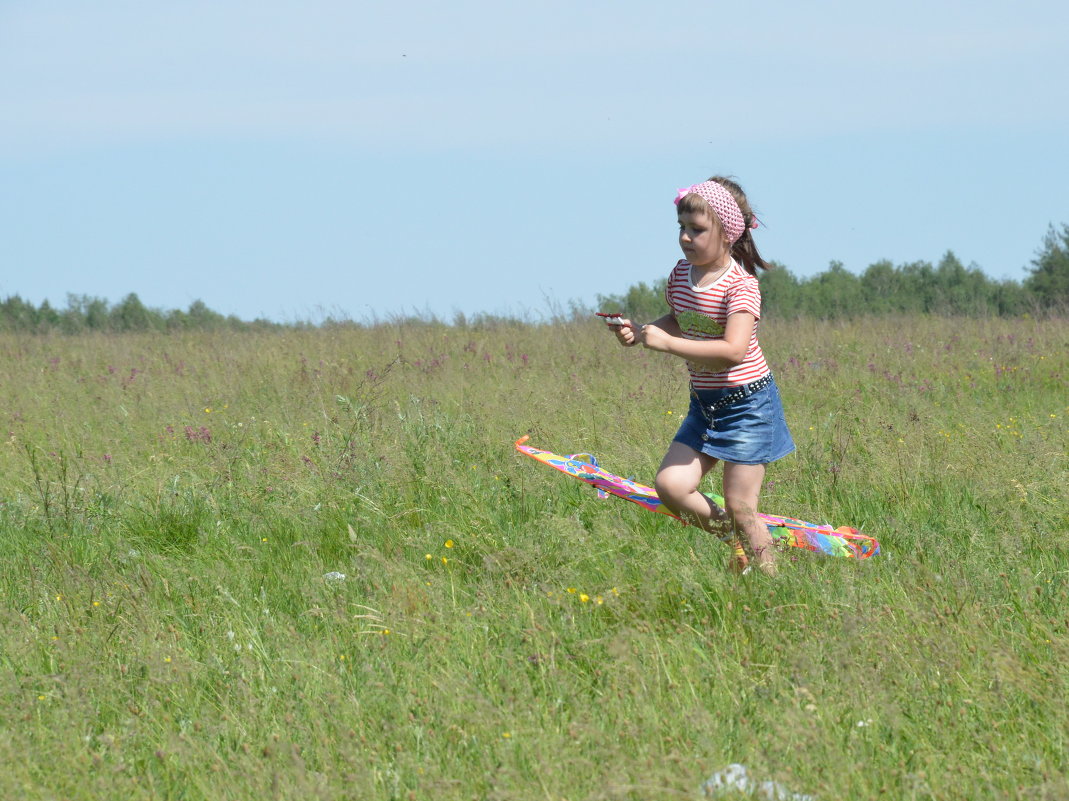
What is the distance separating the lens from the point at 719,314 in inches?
157

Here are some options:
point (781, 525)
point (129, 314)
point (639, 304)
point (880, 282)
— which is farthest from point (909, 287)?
point (781, 525)

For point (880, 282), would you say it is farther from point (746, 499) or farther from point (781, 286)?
point (746, 499)

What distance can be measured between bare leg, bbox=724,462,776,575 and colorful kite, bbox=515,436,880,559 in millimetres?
98

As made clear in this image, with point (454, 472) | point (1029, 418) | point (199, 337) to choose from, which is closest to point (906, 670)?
point (454, 472)

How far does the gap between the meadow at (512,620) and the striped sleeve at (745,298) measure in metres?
0.92

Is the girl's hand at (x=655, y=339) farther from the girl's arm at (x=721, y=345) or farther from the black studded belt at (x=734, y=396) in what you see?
the black studded belt at (x=734, y=396)

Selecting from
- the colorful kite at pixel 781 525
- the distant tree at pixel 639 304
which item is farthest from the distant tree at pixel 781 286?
the colorful kite at pixel 781 525

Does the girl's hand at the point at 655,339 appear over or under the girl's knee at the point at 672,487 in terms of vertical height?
over

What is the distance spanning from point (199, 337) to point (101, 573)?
9.23m

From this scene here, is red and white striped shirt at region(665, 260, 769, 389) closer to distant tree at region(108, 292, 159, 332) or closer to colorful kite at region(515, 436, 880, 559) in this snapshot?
colorful kite at region(515, 436, 880, 559)

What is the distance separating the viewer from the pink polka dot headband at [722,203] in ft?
13.0

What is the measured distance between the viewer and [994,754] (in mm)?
2537

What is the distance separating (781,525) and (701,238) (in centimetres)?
138

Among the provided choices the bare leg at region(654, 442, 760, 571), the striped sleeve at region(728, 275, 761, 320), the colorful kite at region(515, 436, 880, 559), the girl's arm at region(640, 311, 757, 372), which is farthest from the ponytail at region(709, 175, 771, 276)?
the colorful kite at region(515, 436, 880, 559)
